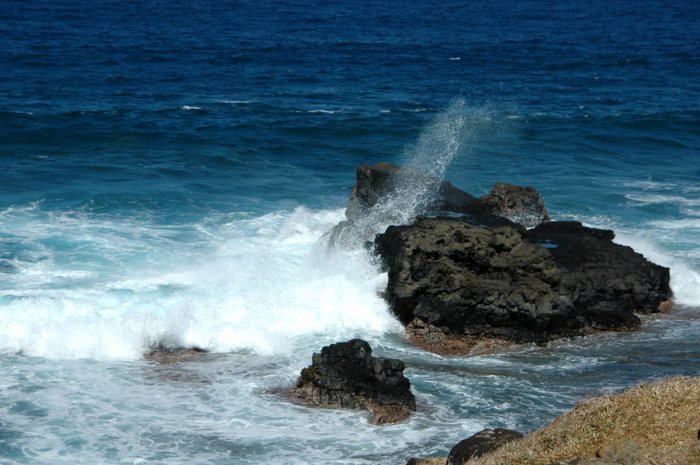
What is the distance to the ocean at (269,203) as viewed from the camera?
17500 millimetres

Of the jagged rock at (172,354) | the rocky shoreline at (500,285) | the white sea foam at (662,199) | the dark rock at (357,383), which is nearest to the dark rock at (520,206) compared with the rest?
the rocky shoreline at (500,285)

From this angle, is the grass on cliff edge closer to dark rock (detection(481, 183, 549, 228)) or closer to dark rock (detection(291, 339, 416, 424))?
dark rock (detection(291, 339, 416, 424))

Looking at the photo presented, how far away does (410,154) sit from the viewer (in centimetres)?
3931

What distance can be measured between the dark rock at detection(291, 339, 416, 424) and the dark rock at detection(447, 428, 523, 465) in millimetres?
3868

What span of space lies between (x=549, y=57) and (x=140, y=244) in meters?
41.4

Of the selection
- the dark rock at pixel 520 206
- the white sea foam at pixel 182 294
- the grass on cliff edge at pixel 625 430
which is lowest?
the grass on cliff edge at pixel 625 430

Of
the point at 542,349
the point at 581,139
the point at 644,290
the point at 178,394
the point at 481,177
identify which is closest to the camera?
the point at 178,394

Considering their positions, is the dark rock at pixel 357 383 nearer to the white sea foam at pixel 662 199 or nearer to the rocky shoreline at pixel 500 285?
the rocky shoreline at pixel 500 285

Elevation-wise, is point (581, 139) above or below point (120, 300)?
above

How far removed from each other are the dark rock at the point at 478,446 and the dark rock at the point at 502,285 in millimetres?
7815

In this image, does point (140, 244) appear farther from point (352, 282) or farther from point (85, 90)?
point (85, 90)

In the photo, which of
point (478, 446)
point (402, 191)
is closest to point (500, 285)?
point (402, 191)

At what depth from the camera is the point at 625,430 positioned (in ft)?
40.9

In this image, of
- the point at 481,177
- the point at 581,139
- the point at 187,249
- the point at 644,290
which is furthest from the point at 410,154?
the point at 644,290
